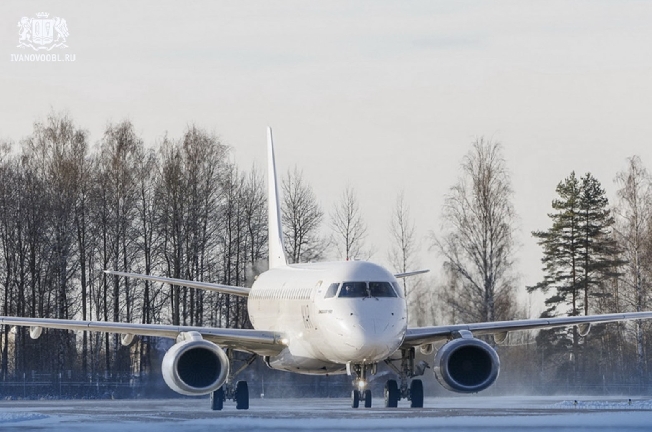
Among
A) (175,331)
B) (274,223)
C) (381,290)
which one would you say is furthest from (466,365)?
(274,223)

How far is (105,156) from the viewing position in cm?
6862

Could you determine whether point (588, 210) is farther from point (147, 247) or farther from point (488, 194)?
point (147, 247)

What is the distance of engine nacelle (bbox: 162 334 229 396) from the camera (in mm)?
33844

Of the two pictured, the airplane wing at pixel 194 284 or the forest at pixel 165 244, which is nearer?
the airplane wing at pixel 194 284

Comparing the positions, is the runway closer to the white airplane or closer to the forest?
the white airplane

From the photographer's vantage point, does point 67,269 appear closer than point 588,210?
Yes

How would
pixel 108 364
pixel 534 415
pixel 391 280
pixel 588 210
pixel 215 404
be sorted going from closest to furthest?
pixel 534 415 → pixel 391 280 → pixel 215 404 → pixel 108 364 → pixel 588 210

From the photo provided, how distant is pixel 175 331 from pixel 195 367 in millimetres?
1634

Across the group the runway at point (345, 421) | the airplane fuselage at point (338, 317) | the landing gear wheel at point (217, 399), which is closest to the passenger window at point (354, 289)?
the airplane fuselage at point (338, 317)

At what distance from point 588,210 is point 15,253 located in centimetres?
2830

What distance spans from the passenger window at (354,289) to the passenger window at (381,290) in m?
0.16

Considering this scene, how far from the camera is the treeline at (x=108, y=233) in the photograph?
6688 centimetres

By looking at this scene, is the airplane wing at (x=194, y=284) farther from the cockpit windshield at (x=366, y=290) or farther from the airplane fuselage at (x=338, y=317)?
the cockpit windshield at (x=366, y=290)

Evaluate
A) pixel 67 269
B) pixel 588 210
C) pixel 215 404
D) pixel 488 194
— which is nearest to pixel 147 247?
pixel 67 269
